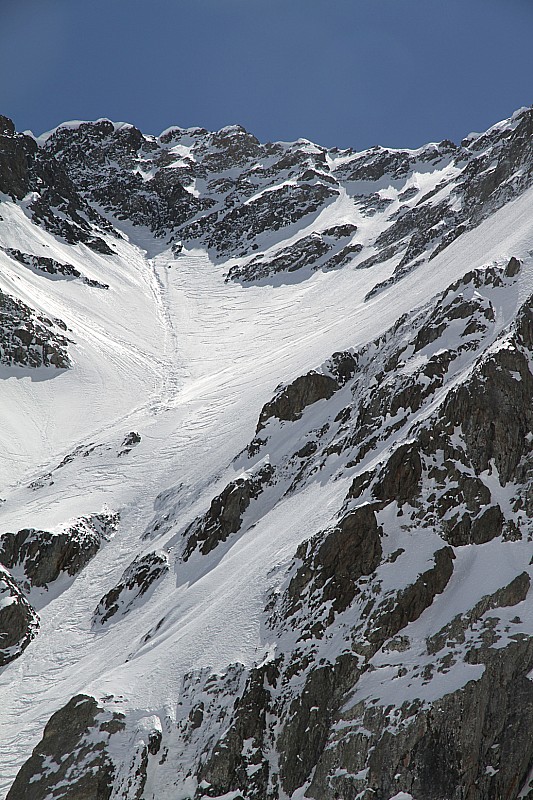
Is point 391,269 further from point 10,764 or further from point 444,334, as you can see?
point 10,764

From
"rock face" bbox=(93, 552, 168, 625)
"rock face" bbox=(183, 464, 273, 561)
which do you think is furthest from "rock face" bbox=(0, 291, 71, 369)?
"rock face" bbox=(183, 464, 273, 561)

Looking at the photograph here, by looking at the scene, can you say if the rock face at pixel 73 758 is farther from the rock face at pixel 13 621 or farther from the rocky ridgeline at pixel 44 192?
the rocky ridgeline at pixel 44 192

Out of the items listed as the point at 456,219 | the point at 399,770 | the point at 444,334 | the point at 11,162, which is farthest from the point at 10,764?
the point at 11,162

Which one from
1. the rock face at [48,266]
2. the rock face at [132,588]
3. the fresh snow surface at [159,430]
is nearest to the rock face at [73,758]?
the fresh snow surface at [159,430]

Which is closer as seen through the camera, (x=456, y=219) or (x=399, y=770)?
(x=399, y=770)

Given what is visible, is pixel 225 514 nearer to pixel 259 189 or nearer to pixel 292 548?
pixel 292 548

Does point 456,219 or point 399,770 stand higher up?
point 456,219

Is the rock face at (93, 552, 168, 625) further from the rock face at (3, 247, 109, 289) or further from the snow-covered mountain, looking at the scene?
the rock face at (3, 247, 109, 289)
